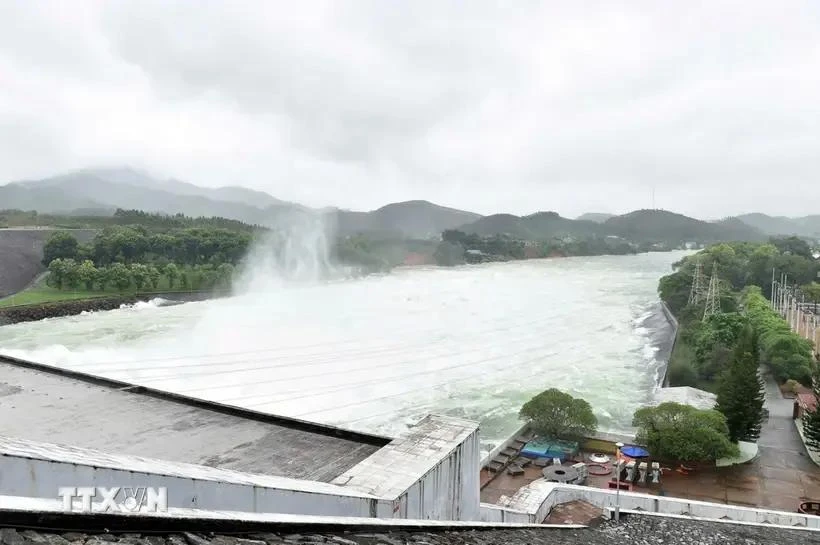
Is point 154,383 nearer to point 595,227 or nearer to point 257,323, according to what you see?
point 257,323

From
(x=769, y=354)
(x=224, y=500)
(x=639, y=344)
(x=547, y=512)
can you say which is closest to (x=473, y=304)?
(x=639, y=344)

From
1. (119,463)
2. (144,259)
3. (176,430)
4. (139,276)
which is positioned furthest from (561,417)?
(144,259)

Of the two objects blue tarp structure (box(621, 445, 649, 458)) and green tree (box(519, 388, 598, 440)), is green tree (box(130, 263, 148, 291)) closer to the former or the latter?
green tree (box(519, 388, 598, 440))

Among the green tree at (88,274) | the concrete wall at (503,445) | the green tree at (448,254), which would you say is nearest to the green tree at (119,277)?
the green tree at (88,274)

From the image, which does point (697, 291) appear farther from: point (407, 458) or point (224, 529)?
point (224, 529)

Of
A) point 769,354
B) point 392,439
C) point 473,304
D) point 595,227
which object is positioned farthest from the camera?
point 595,227

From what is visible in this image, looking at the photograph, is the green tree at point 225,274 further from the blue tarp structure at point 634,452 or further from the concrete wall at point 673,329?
the blue tarp structure at point 634,452
